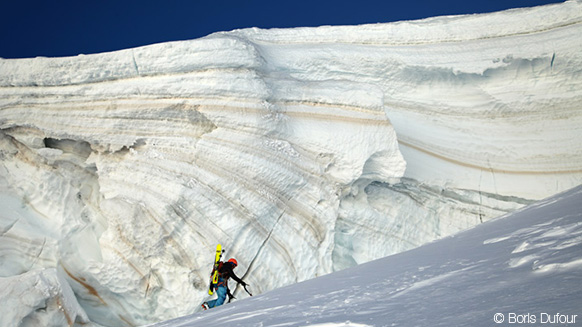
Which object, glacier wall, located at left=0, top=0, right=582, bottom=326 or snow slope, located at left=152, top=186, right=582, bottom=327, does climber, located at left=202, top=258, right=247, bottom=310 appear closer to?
glacier wall, located at left=0, top=0, right=582, bottom=326

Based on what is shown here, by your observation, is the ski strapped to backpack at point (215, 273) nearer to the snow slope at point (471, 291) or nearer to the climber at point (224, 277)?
the climber at point (224, 277)

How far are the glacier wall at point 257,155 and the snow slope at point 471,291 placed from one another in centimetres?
370

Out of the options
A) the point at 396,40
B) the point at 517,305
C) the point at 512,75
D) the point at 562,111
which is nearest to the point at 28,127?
the point at 396,40

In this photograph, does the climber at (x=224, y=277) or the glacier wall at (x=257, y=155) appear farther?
the glacier wall at (x=257, y=155)

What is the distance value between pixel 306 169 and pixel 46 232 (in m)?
3.69

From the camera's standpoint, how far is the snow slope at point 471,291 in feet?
4.40

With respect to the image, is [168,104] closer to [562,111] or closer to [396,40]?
[396,40]

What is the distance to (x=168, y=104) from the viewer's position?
6.90 m

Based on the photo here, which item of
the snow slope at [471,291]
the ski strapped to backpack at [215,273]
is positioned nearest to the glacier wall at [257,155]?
the ski strapped to backpack at [215,273]

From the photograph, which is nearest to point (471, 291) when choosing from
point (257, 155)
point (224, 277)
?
point (224, 277)

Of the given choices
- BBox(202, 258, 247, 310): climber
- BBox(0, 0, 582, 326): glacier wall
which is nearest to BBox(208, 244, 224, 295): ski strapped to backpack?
BBox(202, 258, 247, 310): climber

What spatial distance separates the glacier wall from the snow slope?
3.70 metres

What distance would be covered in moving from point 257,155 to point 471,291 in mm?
5259

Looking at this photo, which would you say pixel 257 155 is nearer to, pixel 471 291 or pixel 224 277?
pixel 224 277
